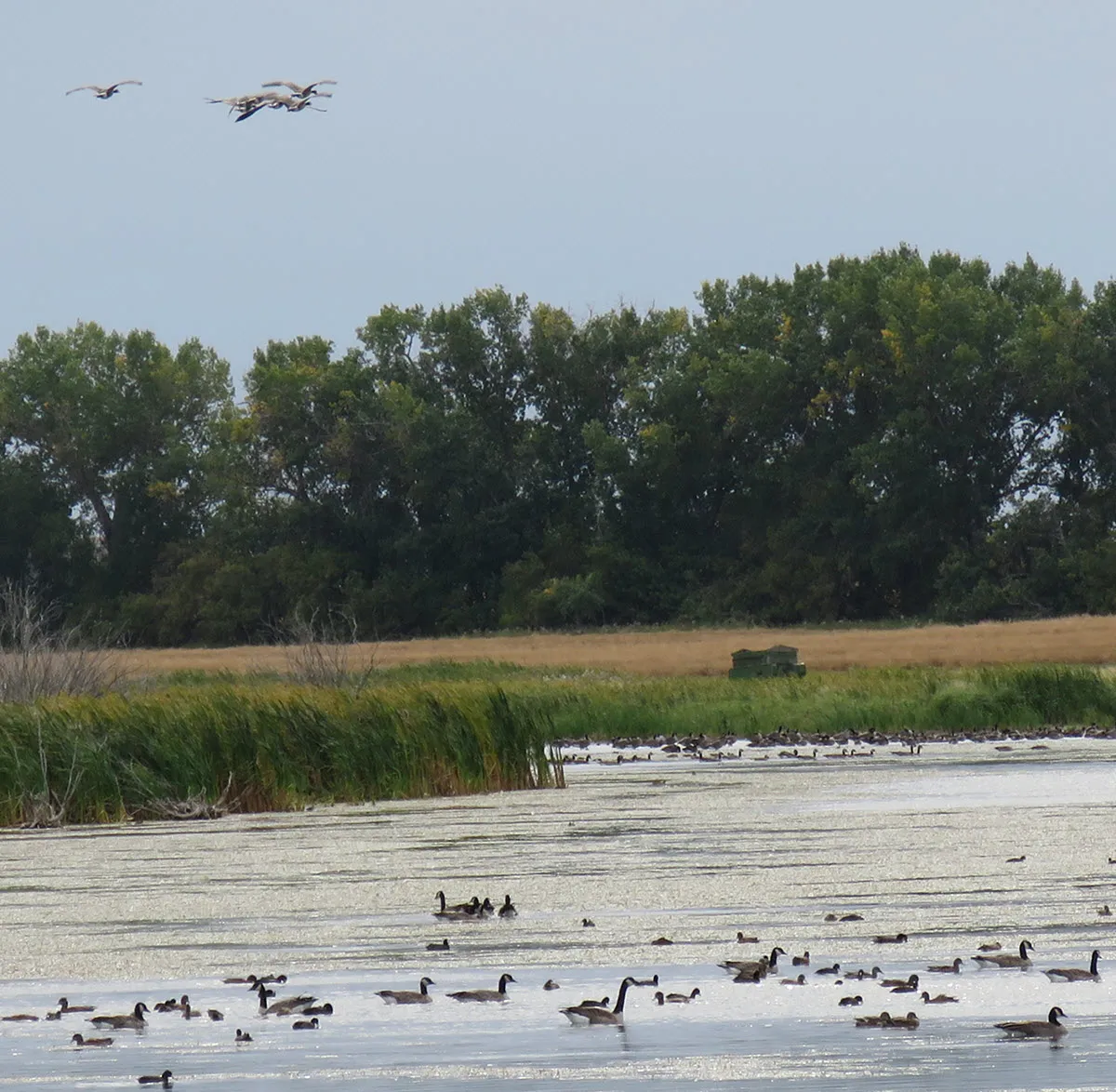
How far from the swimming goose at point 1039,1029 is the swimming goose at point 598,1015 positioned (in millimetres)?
1775

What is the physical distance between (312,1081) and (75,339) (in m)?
98.2

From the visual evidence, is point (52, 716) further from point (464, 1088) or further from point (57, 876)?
point (464, 1088)

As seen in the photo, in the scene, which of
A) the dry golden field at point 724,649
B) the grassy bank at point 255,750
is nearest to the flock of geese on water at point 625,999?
the grassy bank at point 255,750

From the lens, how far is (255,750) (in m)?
24.8

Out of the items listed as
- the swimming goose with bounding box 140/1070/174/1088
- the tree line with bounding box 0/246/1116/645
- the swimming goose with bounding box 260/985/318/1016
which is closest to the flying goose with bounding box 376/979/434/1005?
the swimming goose with bounding box 260/985/318/1016

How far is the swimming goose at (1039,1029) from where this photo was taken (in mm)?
10258

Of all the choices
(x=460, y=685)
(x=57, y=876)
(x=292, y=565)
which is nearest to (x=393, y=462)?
(x=292, y=565)

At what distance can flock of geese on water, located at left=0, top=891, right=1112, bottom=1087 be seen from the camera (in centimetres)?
1056

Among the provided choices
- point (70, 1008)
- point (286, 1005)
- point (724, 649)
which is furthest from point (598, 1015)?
point (724, 649)

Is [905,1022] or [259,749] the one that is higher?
[259,749]

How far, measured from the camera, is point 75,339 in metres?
105

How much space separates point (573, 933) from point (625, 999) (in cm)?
260

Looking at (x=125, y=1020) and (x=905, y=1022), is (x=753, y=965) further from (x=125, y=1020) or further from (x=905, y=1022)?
(x=125, y=1020)

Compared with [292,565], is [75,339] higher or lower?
higher
